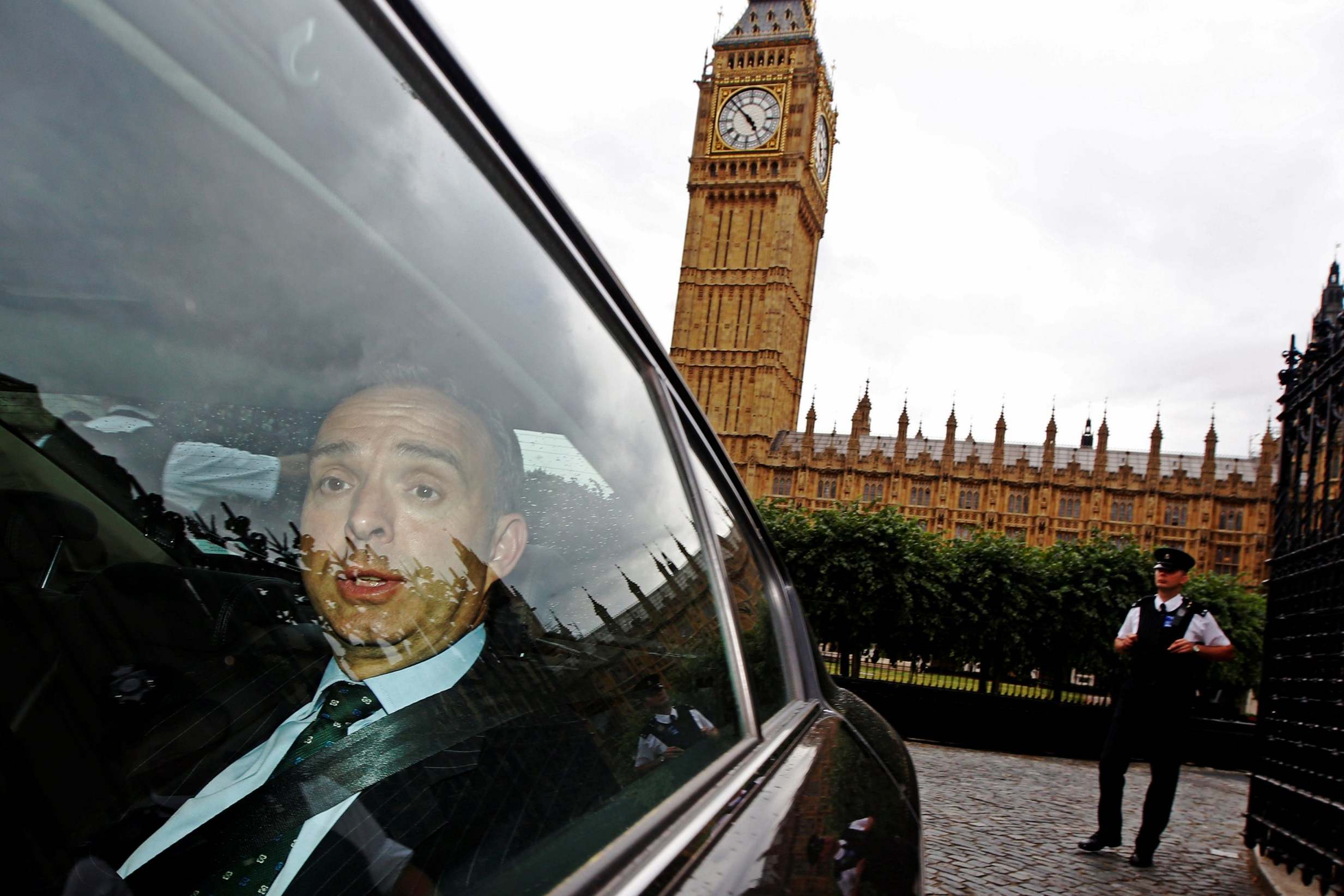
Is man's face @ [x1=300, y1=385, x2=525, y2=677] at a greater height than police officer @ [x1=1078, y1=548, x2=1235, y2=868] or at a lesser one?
greater

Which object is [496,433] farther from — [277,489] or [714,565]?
[714,565]

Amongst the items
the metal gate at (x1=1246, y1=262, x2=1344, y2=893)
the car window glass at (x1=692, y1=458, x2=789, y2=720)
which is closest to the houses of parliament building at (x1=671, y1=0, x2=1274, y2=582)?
the metal gate at (x1=1246, y1=262, x2=1344, y2=893)

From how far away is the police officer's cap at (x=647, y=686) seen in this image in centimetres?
93

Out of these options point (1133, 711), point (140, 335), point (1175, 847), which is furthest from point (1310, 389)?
point (140, 335)

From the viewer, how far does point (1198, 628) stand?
13.7ft

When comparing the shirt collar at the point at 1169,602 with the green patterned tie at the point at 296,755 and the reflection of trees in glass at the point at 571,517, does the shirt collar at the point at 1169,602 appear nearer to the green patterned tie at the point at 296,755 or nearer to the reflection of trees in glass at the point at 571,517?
the reflection of trees in glass at the point at 571,517

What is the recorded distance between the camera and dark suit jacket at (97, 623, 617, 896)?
0.60m

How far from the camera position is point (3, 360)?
55cm

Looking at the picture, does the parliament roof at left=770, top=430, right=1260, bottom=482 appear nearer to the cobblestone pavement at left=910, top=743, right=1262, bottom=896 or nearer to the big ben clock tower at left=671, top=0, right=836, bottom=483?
the big ben clock tower at left=671, top=0, right=836, bottom=483

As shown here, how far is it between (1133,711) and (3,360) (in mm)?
4438

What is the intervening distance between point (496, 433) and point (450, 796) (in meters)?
0.31

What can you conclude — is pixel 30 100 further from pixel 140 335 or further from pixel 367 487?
pixel 367 487

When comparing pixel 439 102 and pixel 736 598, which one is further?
pixel 736 598

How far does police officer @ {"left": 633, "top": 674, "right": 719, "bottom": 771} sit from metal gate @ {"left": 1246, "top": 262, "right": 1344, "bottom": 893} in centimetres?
317
